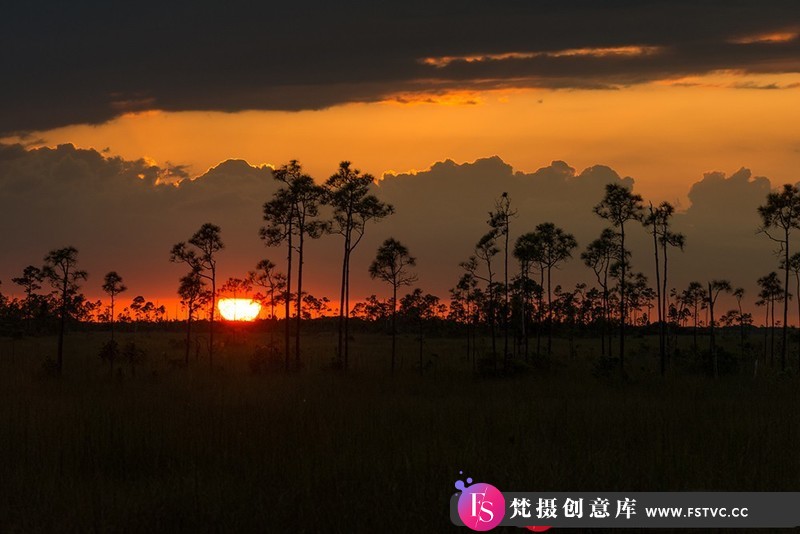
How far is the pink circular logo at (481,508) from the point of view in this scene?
11.1 metres

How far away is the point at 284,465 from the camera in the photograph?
554 inches

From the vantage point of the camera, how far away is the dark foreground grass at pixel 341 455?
37.3 feet

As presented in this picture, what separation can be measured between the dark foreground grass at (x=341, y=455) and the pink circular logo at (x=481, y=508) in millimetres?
370

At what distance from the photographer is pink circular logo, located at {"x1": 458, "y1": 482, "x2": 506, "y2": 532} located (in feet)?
36.3

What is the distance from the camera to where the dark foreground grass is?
37.3ft

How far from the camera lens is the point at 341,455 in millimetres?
14578

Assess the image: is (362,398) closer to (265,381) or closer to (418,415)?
(418,415)

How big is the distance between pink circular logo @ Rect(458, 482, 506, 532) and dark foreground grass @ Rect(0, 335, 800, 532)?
370 millimetres

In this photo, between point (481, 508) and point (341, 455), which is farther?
point (341, 455)

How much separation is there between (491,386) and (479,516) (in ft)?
68.9

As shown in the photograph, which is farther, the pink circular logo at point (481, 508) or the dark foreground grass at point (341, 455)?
the dark foreground grass at point (341, 455)

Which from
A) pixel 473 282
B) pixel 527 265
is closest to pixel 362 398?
pixel 527 265

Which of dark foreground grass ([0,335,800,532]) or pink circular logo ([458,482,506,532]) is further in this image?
dark foreground grass ([0,335,800,532])

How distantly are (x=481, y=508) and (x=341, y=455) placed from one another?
156 inches
